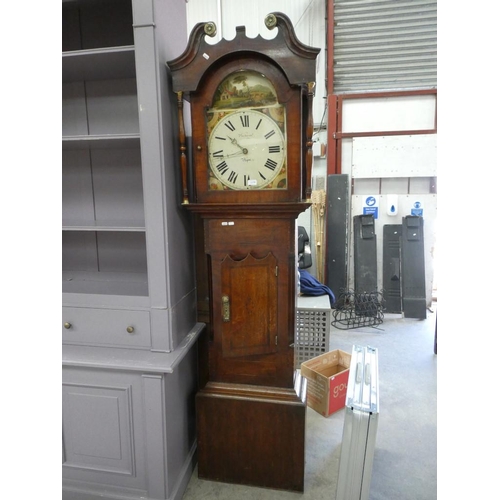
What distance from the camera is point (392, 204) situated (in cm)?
425

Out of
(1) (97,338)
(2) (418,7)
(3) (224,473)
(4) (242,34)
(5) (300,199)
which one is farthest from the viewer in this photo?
(2) (418,7)

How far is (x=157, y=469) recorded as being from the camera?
1567 mm

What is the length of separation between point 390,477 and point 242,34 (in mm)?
2141

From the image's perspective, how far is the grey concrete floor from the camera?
1.73m

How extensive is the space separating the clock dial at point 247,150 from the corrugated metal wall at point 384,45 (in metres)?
3.25

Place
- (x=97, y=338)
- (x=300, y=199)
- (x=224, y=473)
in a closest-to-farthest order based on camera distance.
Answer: (x=300, y=199) < (x=97, y=338) < (x=224, y=473)

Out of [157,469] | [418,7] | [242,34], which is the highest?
[418,7]

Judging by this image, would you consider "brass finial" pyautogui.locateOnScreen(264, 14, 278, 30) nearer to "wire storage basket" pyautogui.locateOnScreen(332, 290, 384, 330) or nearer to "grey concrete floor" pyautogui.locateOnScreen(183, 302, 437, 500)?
"grey concrete floor" pyautogui.locateOnScreen(183, 302, 437, 500)

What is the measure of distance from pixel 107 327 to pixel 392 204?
11.8ft

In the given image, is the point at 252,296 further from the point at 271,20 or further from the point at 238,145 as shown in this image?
the point at 271,20

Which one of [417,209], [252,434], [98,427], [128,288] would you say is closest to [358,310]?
[417,209]

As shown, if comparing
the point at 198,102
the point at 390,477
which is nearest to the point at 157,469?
the point at 390,477

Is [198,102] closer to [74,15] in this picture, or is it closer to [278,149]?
[278,149]

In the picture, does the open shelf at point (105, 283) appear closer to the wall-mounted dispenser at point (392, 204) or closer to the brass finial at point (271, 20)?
the brass finial at point (271, 20)
